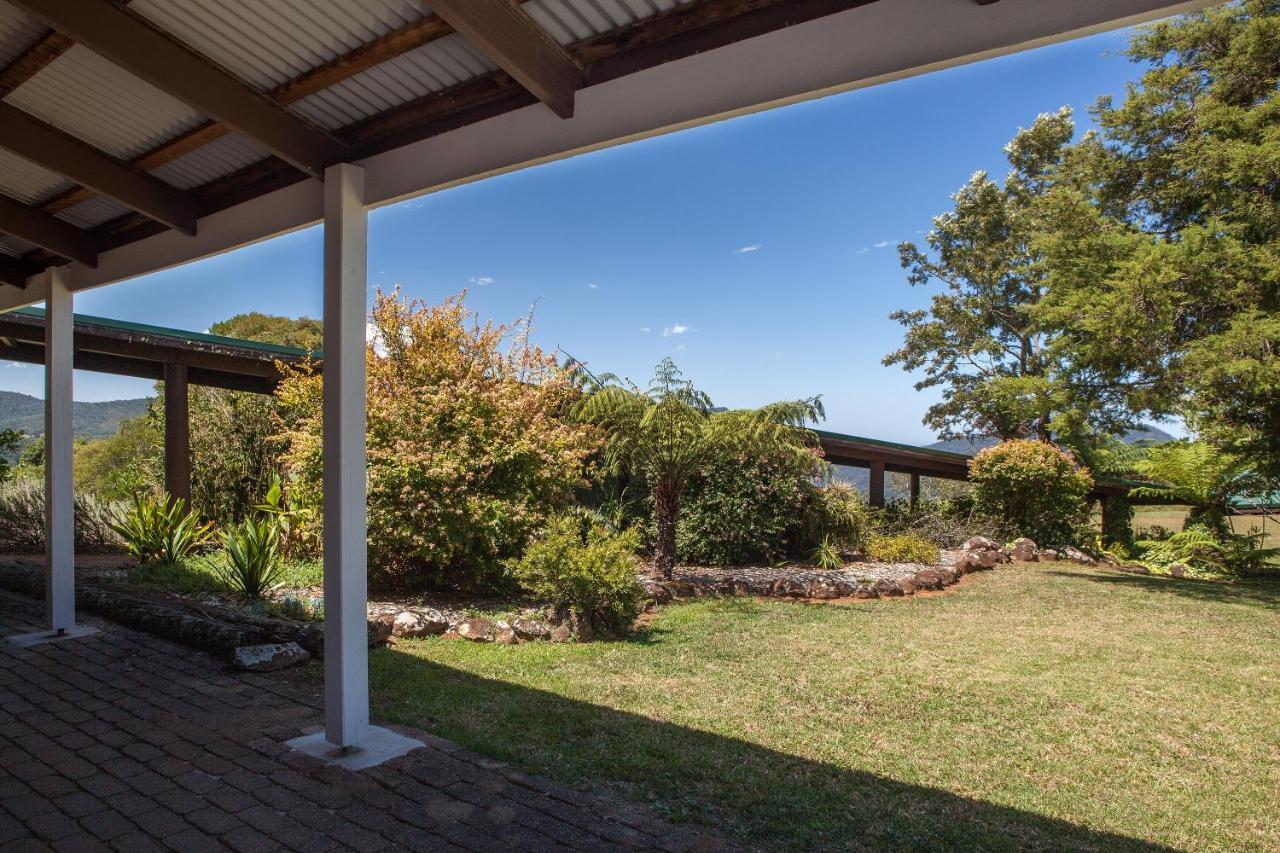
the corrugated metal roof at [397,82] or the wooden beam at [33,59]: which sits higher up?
the wooden beam at [33,59]

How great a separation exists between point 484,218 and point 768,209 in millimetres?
11025

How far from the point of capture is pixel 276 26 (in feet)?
8.72

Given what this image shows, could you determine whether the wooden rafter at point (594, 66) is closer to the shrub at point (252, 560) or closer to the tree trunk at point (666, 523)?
the shrub at point (252, 560)

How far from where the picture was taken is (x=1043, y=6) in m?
1.95

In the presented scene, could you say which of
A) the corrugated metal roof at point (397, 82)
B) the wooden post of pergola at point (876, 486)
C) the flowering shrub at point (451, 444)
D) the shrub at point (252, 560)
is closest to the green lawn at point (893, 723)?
the flowering shrub at point (451, 444)

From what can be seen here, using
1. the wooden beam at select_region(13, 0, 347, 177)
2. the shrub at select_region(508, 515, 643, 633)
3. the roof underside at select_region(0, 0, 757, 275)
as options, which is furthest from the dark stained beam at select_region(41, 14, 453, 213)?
the shrub at select_region(508, 515, 643, 633)

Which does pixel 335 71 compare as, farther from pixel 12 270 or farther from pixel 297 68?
pixel 12 270

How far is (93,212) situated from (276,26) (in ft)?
9.34

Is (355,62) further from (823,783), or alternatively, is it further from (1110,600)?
(1110,600)

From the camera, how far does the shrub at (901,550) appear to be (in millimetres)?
11023

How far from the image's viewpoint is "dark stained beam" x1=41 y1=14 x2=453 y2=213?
2551 millimetres

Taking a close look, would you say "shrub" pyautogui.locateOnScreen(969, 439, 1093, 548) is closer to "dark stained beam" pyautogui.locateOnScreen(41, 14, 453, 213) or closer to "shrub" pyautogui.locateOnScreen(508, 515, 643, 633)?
"shrub" pyautogui.locateOnScreen(508, 515, 643, 633)

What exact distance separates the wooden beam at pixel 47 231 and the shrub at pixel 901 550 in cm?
982

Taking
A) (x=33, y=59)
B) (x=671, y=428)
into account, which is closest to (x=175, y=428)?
(x=671, y=428)
